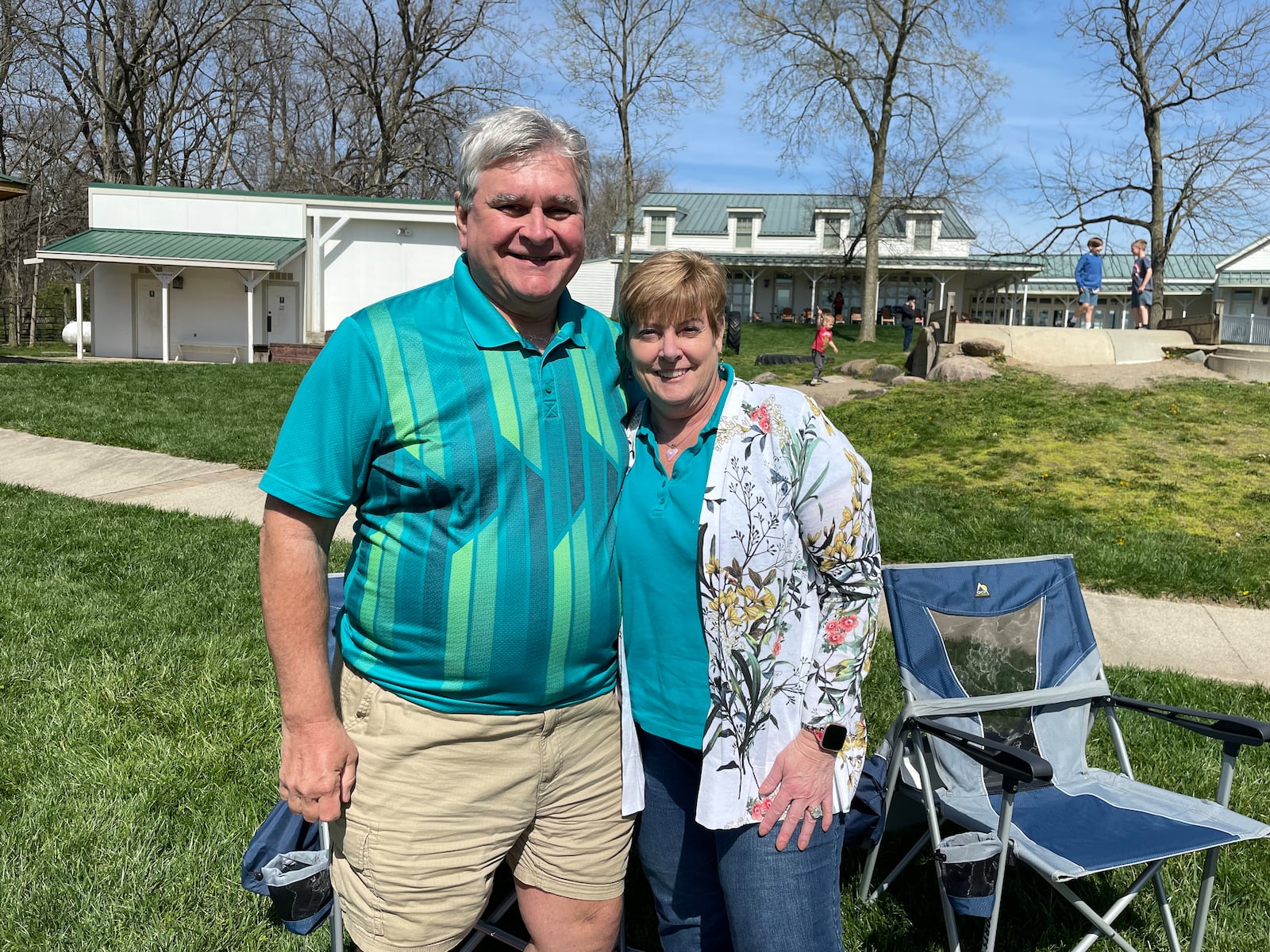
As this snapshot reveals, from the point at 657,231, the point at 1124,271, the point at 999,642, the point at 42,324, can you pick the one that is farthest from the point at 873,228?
the point at 42,324

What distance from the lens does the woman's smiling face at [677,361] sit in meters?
2.13

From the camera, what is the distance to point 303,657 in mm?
1935

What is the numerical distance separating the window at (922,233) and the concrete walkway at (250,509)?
37.9m

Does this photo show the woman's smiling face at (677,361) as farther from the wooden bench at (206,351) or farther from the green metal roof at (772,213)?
the green metal roof at (772,213)

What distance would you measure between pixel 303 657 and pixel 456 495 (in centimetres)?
45

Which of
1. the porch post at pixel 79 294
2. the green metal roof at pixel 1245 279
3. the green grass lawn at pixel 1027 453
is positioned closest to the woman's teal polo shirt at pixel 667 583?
the green grass lawn at pixel 1027 453

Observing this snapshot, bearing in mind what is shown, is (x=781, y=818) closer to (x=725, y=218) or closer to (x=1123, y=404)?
(x=1123, y=404)

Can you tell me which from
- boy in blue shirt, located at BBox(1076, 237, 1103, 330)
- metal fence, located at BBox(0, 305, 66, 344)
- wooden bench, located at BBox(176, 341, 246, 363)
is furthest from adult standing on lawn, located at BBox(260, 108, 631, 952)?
metal fence, located at BBox(0, 305, 66, 344)

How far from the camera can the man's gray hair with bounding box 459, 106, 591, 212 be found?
6.55ft

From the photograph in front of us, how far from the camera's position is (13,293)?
39406mm

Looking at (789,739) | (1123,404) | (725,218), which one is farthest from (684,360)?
(725,218)

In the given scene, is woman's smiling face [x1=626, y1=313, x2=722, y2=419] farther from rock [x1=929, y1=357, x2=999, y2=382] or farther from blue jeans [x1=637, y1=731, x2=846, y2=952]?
rock [x1=929, y1=357, x2=999, y2=382]

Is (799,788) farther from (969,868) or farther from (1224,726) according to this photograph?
(1224,726)

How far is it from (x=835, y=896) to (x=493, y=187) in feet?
5.72
